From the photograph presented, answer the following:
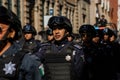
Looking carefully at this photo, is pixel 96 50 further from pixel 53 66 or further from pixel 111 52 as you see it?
pixel 53 66

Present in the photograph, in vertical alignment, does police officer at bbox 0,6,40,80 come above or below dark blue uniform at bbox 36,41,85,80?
above

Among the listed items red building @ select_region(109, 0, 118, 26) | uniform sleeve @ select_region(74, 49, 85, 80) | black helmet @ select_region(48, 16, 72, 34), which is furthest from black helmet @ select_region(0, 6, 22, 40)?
red building @ select_region(109, 0, 118, 26)

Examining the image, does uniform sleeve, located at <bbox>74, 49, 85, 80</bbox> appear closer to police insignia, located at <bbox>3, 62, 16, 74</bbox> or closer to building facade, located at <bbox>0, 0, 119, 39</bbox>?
police insignia, located at <bbox>3, 62, 16, 74</bbox>

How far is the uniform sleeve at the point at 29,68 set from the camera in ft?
16.4

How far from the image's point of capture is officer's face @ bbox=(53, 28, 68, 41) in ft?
25.0

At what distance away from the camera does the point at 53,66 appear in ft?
23.4

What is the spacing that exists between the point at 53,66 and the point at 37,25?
25629mm

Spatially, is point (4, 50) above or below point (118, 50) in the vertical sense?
above

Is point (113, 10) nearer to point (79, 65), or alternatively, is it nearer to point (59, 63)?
point (79, 65)

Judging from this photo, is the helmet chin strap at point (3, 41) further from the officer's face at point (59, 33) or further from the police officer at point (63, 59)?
the officer's face at point (59, 33)

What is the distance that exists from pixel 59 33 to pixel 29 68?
2.54 m

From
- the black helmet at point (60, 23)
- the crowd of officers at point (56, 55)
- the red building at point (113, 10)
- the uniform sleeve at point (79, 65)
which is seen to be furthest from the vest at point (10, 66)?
the red building at point (113, 10)

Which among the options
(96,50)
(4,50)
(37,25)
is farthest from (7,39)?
(37,25)

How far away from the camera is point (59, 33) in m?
7.70
